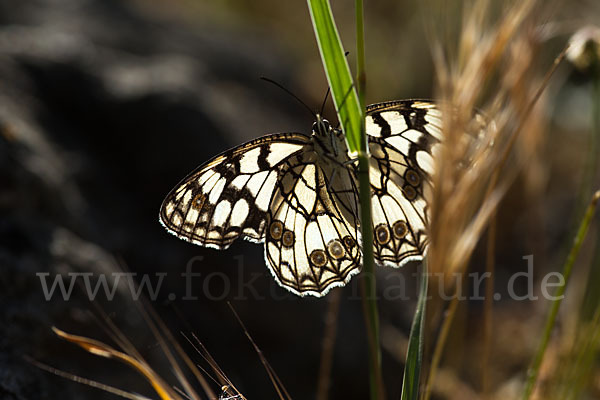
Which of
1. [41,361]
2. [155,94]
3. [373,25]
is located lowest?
[41,361]

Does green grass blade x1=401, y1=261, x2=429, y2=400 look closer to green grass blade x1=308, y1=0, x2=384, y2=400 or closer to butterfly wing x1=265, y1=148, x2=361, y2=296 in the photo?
green grass blade x1=308, y1=0, x2=384, y2=400

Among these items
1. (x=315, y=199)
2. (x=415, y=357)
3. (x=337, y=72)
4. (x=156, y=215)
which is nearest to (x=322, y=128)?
(x=315, y=199)

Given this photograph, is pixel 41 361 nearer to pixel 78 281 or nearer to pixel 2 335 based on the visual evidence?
pixel 2 335

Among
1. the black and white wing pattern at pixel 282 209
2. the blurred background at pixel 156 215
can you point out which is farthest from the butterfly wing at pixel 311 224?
the blurred background at pixel 156 215

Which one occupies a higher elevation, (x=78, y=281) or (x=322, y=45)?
(x=322, y=45)

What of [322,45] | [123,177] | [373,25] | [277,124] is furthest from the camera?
[373,25]

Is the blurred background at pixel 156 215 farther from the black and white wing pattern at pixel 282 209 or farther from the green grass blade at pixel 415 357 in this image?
the green grass blade at pixel 415 357

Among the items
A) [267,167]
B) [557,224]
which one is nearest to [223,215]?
[267,167]
